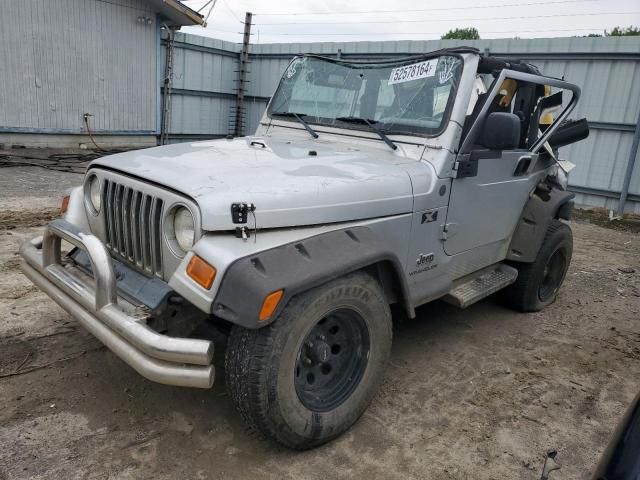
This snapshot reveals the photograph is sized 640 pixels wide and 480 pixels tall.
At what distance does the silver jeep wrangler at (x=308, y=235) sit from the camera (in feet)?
7.48

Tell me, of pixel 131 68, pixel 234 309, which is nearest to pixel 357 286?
pixel 234 309

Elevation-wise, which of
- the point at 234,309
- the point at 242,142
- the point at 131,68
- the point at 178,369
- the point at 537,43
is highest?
the point at 537,43

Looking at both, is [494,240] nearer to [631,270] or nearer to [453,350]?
[453,350]

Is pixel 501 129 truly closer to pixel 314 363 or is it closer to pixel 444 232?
pixel 444 232

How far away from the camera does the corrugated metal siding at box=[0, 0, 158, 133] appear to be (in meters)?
10.9

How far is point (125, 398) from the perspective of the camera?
297cm

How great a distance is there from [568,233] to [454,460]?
2951mm

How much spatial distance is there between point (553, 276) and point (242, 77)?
1253 cm

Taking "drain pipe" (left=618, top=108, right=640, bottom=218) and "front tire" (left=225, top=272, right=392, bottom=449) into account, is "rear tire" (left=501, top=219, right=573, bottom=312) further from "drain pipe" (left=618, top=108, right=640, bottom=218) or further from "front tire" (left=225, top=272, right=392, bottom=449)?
"drain pipe" (left=618, top=108, right=640, bottom=218)

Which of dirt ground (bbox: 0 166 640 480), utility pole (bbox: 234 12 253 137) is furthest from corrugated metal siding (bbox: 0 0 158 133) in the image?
dirt ground (bbox: 0 166 640 480)

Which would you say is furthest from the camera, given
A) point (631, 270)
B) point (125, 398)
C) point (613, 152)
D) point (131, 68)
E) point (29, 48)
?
point (131, 68)

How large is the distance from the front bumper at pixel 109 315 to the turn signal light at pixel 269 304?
0.89 feet

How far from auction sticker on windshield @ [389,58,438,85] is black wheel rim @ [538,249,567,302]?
231 centimetres

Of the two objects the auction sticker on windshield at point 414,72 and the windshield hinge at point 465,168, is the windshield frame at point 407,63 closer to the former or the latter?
the auction sticker on windshield at point 414,72
